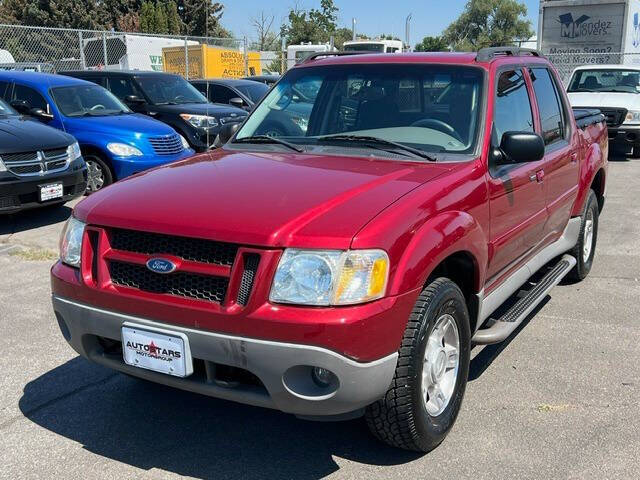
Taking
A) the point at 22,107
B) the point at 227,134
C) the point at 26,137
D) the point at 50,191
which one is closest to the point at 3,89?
the point at 22,107

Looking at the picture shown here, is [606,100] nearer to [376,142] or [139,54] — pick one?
[376,142]

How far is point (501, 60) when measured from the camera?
425 centimetres

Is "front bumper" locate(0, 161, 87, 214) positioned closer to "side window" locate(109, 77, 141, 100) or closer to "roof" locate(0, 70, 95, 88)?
"roof" locate(0, 70, 95, 88)

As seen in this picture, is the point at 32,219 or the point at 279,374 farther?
the point at 32,219

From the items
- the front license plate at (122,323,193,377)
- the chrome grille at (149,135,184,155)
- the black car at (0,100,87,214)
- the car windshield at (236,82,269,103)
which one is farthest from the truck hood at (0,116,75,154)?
the car windshield at (236,82,269,103)

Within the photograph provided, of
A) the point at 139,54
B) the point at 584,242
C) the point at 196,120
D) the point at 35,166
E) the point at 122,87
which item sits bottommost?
Answer: the point at 584,242

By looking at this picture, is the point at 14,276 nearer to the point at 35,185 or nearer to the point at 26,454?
the point at 35,185

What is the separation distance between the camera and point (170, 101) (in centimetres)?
1216

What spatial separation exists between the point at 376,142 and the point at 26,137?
5.40 meters

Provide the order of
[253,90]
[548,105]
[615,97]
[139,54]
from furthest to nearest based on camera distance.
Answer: [139,54]
[253,90]
[615,97]
[548,105]

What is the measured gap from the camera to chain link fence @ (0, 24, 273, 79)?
68.7 feet

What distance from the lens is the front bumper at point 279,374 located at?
2645mm

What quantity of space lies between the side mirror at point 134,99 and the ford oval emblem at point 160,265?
9.47m

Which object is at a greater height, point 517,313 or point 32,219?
point 517,313
